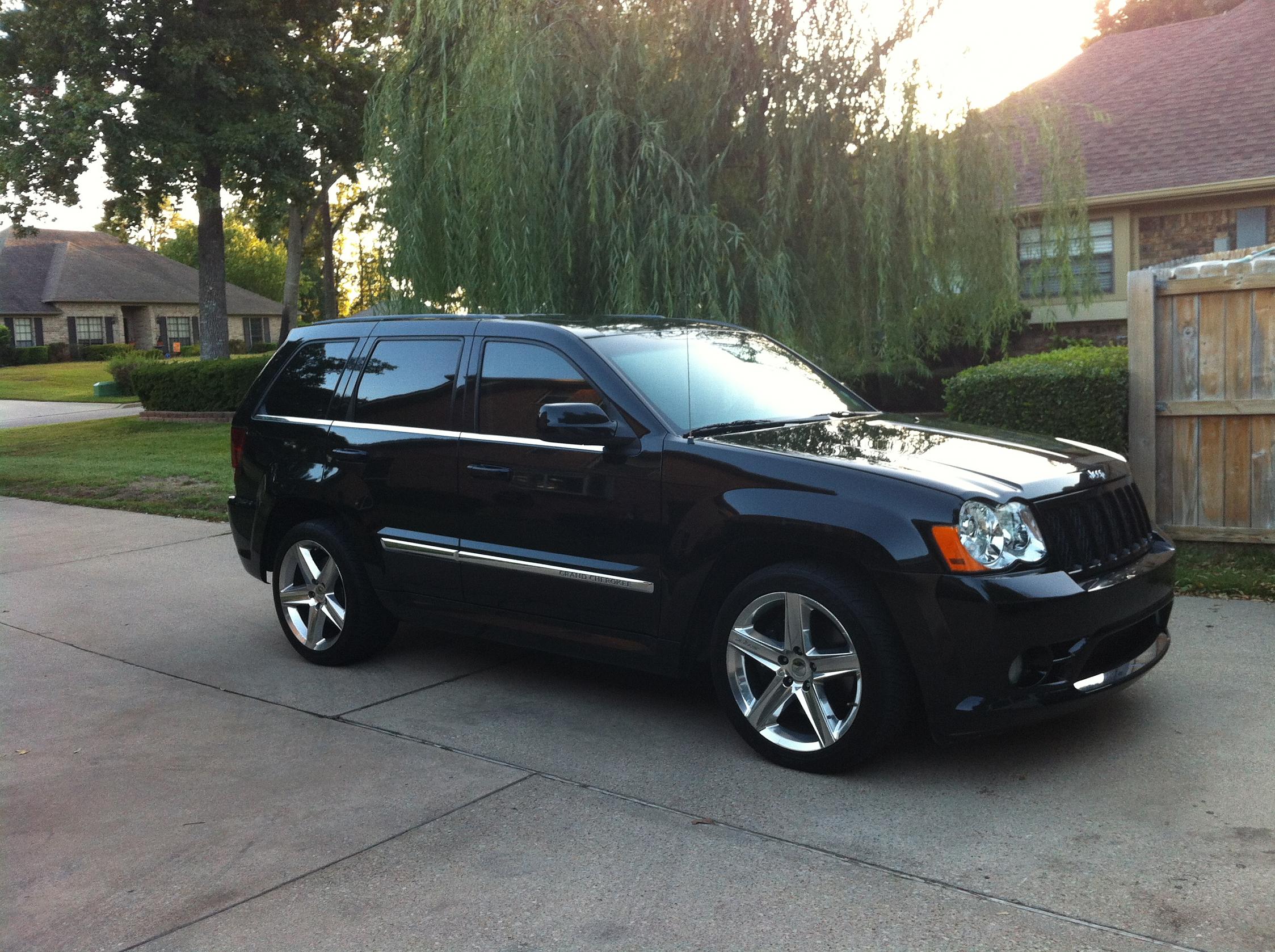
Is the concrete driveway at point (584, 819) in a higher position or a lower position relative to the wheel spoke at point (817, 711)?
lower

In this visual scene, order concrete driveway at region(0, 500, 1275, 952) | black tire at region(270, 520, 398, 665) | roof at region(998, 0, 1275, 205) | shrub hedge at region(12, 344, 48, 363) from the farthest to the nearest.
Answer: shrub hedge at region(12, 344, 48, 363), roof at region(998, 0, 1275, 205), black tire at region(270, 520, 398, 665), concrete driveway at region(0, 500, 1275, 952)

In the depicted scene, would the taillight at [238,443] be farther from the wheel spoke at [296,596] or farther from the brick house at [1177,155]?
the brick house at [1177,155]

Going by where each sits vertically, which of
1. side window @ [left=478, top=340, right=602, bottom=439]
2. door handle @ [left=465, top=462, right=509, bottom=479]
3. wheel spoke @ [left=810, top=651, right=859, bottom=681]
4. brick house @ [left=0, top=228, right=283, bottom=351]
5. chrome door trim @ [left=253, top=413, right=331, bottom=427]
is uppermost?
brick house @ [left=0, top=228, right=283, bottom=351]

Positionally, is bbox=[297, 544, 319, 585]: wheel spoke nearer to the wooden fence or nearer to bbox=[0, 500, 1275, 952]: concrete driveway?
bbox=[0, 500, 1275, 952]: concrete driveway

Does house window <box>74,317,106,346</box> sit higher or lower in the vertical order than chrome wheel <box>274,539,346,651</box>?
higher

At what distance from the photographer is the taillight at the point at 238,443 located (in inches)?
277

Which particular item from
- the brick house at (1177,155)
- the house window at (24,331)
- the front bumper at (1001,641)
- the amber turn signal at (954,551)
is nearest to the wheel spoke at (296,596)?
the front bumper at (1001,641)

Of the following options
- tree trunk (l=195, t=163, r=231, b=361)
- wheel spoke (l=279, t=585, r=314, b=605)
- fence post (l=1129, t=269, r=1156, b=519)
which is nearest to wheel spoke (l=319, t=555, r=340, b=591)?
wheel spoke (l=279, t=585, r=314, b=605)

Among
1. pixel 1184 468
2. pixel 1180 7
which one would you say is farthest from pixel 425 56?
pixel 1180 7

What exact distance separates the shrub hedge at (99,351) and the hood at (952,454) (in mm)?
54003

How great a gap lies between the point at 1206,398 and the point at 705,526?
4.83 m

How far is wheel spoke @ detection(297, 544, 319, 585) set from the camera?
656 centimetres

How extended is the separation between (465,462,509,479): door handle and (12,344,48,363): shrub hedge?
5572 cm

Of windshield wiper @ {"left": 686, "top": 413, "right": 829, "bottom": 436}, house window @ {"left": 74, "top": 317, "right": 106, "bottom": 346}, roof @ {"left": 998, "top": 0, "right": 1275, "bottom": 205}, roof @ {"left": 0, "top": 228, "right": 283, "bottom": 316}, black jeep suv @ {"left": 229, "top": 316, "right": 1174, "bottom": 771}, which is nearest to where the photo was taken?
black jeep suv @ {"left": 229, "top": 316, "right": 1174, "bottom": 771}
